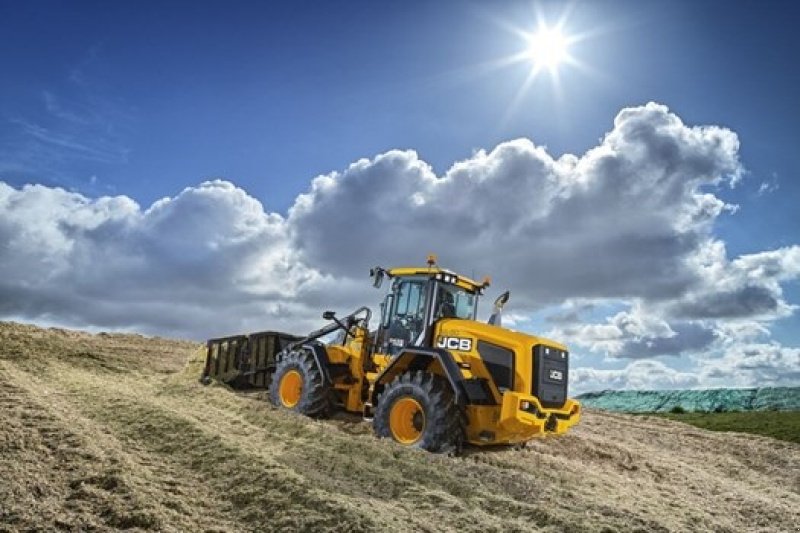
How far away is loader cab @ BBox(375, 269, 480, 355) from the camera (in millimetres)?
12414

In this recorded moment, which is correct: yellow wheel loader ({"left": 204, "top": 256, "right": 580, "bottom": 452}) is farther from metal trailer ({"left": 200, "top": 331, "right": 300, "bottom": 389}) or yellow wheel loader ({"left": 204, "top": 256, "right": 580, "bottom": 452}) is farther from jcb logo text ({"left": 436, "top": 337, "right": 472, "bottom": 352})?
metal trailer ({"left": 200, "top": 331, "right": 300, "bottom": 389})

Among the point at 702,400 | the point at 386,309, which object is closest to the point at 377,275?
the point at 386,309

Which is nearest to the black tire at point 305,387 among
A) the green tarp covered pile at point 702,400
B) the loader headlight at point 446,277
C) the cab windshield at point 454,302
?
the cab windshield at point 454,302

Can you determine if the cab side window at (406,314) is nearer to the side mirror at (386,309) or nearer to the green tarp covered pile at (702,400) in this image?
the side mirror at (386,309)

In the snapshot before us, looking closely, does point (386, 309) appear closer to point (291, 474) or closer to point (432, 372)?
point (432, 372)

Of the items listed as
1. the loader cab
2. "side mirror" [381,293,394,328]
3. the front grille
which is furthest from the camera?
"side mirror" [381,293,394,328]

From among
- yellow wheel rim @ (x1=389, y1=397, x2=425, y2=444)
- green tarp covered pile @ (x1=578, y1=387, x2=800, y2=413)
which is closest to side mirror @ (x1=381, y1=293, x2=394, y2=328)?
yellow wheel rim @ (x1=389, y1=397, x2=425, y2=444)

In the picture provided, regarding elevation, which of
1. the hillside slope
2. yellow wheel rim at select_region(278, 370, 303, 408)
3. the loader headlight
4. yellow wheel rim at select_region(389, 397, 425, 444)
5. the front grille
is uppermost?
the loader headlight

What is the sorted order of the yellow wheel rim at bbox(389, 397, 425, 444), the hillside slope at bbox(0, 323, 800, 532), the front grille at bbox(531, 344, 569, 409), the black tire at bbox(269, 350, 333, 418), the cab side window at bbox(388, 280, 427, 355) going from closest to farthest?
the hillside slope at bbox(0, 323, 800, 532) < the yellow wheel rim at bbox(389, 397, 425, 444) < the front grille at bbox(531, 344, 569, 409) < the cab side window at bbox(388, 280, 427, 355) < the black tire at bbox(269, 350, 333, 418)

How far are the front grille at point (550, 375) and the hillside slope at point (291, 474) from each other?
3.39 feet

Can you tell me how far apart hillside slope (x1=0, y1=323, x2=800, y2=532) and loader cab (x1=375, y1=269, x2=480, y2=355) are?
171cm

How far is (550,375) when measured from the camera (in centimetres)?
1196

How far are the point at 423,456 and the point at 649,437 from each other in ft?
28.4

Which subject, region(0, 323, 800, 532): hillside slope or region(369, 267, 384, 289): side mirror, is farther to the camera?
region(369, 267, 384, 289): side mirror
